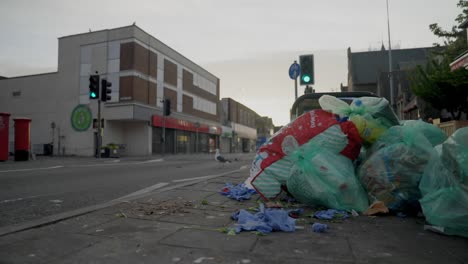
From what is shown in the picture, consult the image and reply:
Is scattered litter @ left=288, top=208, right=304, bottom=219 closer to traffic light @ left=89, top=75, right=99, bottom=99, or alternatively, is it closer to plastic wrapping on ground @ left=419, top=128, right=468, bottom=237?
plastic wrapping on ground @ left=419, top=128, right=468, bottom=237

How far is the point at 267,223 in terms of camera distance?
3113mm

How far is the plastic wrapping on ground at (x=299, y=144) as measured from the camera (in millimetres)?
4133

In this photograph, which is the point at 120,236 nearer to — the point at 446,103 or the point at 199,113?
the point at 446,103

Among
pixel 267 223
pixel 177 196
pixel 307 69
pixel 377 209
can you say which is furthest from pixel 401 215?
pixel 307 69

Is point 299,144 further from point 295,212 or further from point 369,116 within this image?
point 369,116

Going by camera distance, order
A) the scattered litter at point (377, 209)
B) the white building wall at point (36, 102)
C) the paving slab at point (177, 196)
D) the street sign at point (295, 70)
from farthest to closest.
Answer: the white building wall at point (36, 102)
the street sign at point (295, 70)
the paving slab at point (177, 196)
the scattered litter at point (377, 209)

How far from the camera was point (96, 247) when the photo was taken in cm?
260

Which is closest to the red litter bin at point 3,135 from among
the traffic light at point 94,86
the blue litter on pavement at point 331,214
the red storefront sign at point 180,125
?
the traffic light at point 94,86

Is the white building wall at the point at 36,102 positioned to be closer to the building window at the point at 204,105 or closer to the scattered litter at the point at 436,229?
the building window at the point at 204,105

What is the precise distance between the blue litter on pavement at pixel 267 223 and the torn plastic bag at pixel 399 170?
1.26 meters

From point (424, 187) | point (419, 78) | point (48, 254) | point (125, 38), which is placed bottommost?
point (48, 254)

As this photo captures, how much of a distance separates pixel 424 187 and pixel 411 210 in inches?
21.9

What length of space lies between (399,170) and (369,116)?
987 mm

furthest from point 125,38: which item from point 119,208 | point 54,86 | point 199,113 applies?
point 119,208
